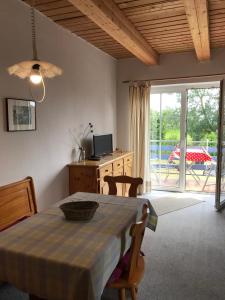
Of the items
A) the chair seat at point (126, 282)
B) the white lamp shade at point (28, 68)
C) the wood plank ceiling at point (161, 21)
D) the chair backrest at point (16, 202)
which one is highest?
the wood plank ceiling at point (161, 21)

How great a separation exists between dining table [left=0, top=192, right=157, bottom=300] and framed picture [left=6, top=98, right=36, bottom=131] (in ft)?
3.64

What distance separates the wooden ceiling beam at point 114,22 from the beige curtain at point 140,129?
1.02m

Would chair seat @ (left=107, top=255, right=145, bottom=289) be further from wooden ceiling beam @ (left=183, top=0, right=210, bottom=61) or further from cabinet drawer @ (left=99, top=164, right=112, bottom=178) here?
wooden ceiling beam @ (left=183, top=0, right=210, bottom=61)

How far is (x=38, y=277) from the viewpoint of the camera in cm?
131

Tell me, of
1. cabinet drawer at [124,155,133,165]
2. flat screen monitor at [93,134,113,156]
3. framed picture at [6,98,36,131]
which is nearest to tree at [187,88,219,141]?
cabinet drawer at [124,155,133,165]

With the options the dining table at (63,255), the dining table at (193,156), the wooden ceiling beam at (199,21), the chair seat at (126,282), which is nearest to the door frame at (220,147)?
the wooden ceiling beam at (199,21)

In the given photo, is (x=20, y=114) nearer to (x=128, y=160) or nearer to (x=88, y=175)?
(x=88, y=175)

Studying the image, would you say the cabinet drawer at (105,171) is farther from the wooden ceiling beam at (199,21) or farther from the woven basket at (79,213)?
the wooden ceiling beam at (199,21)

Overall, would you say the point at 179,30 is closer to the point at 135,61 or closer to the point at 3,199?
the point at 135,61

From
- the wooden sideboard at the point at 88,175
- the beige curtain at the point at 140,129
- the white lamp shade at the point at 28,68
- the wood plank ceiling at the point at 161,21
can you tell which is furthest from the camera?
the beige curtain at the point at 140,129

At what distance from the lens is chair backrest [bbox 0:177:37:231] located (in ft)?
7.50

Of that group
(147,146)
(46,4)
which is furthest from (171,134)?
(46,4)

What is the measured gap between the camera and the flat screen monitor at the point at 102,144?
3944 mm

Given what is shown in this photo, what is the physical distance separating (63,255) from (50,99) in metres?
2.16
